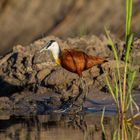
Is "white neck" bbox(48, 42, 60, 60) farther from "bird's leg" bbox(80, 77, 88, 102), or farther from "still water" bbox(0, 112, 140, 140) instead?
"still water" bbox(0, 112, 140, 140)

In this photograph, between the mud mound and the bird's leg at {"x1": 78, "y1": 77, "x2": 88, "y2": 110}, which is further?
the mud mound

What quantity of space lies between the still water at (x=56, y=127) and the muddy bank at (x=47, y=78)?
32.8 inches

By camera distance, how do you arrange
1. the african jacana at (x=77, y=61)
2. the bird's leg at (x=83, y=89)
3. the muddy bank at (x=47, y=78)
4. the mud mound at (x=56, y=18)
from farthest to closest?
the mud mound at (x=56, y=18)
the african jacana at (x=77, y=61)
the muddy bank at (x=47, y=78)
the bird's leg at (x=83, y=89)

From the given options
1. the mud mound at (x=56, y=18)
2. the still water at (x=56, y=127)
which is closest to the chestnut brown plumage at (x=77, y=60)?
the still water at (x=56, y=127)

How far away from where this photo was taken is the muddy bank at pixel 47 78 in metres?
17.6

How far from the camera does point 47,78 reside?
1838cm

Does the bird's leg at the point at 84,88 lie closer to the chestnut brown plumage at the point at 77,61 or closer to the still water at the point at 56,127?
the chestnut brown plumage at the point at 77,61

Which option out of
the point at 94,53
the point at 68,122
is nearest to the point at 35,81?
the point at 94,53

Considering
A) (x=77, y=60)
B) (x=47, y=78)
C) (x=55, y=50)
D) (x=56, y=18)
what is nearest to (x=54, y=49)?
(x=55, y=50)

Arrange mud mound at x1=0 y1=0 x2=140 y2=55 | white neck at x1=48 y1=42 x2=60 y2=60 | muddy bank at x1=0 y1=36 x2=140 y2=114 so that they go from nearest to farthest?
1. muddy bank at x1=0 y1=36 x2=140 y2=114
2. white neck at x1=48 y1=42 x2=60 y2=60
3. mud mound at x1=0 y1=0 x2=140 y2=55

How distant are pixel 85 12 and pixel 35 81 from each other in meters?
5.70

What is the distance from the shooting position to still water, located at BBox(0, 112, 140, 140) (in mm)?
14250

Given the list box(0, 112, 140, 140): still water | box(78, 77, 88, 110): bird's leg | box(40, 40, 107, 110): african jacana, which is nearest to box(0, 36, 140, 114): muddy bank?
box(78, 77, 88, 110): bird's leg

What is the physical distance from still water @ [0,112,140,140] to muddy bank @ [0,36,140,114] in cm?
83
